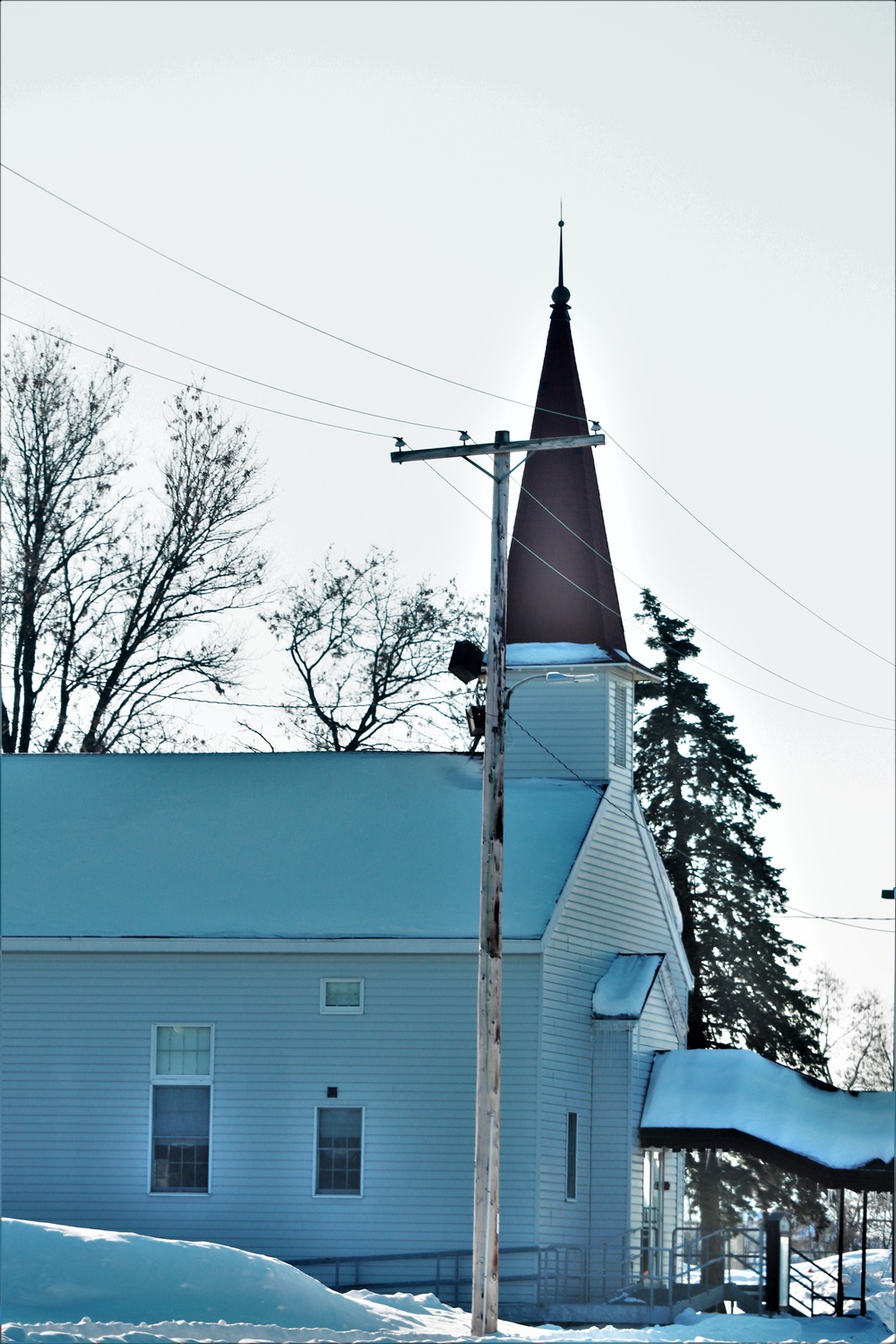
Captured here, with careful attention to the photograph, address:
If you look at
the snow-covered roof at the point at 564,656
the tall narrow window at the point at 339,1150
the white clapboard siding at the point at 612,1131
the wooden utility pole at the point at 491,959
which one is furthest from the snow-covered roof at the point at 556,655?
the wooden utility pole at the point at 491,959

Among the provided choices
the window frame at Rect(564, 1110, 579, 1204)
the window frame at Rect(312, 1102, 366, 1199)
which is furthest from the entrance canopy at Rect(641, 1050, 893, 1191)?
the window frame at Rect(312, 1102, 366, 1199)

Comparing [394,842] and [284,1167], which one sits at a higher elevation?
[394,842]

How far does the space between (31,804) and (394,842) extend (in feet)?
21.7

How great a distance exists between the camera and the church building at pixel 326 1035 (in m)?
27.1

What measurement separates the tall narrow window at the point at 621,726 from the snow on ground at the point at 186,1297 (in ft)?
46.5

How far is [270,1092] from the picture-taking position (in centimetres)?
2767

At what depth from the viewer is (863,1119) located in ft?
93.5

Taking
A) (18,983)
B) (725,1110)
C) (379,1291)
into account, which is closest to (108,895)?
(18,983)

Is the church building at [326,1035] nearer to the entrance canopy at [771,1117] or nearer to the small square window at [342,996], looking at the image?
the small square window at [342,996]

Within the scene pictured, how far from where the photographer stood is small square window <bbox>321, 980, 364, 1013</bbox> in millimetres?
27719

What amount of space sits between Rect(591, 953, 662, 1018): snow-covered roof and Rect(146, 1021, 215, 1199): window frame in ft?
19.8

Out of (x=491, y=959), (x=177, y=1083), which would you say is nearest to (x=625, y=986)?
(x=177, y=1083)

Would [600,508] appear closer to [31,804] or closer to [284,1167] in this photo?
[31,804]

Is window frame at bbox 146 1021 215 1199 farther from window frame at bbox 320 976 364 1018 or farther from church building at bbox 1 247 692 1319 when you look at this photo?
window frame at bbox 320 976 364 1018
